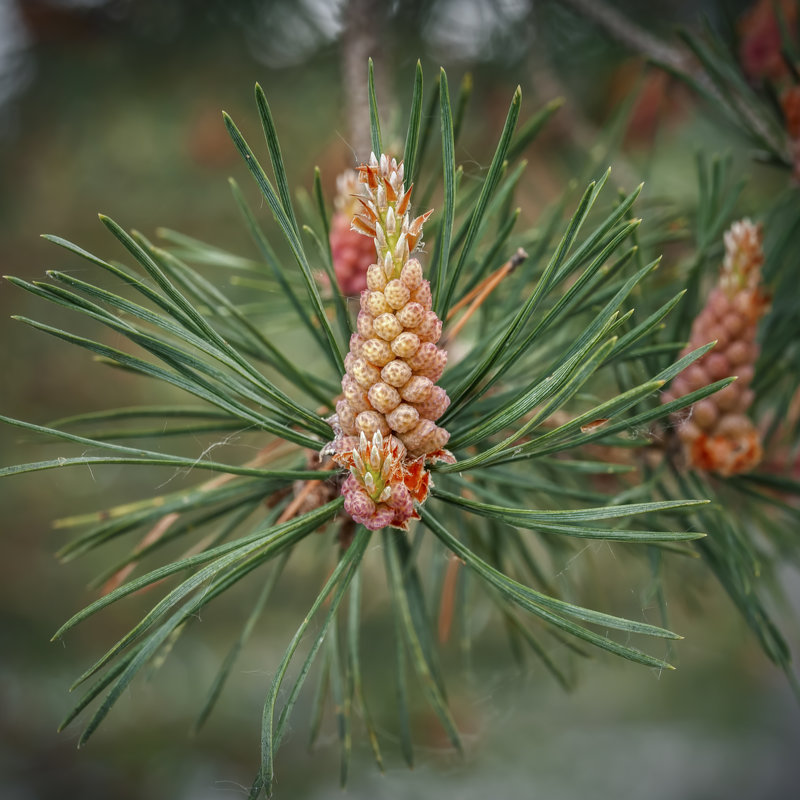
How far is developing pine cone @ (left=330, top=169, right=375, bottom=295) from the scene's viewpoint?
47 centimetres

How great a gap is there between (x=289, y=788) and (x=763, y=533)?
2.96 ft

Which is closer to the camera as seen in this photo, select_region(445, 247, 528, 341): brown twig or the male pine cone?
the male pine cone

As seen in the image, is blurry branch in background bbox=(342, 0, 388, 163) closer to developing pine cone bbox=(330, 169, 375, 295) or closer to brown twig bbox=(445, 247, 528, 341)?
developing pine cone bbox=(330, 169, 375, 295)

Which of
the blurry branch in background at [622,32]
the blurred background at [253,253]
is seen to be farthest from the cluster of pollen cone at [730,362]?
the blurry branch in background at [622,32]

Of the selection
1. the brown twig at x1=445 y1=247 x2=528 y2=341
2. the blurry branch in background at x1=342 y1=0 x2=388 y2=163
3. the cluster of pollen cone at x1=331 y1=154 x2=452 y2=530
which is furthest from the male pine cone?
the blurry branch in background at x1=342 y1=0 x2=388 y2=163

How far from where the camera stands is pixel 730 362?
403 mm

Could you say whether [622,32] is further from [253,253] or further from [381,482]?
[253,253]

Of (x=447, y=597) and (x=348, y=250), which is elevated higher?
(x=348, y=250)

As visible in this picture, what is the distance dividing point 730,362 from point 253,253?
769 millimetres

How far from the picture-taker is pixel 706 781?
4.61 ft

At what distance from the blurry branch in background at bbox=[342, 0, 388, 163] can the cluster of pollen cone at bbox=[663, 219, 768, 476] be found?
0.88 feet

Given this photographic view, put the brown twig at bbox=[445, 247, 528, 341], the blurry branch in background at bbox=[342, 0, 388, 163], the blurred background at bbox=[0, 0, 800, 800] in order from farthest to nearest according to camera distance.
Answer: the blurred background at bbox=[0, 0, 800, 800], the blurry branch in background at bbox=[342, 0, 388, 163], the brown twig at bbox=[445, 247, 528, 341]

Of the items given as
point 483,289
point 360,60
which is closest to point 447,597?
point 483,289

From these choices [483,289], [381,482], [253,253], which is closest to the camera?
[381,482]
